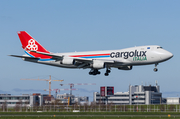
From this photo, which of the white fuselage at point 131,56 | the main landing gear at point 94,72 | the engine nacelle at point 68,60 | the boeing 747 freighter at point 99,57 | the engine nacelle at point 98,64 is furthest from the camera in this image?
the main landing gear at point 94,72

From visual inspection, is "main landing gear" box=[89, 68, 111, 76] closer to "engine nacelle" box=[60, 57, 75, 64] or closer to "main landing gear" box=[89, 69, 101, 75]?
"main landing gear" box=[89, 69, 101, 75]

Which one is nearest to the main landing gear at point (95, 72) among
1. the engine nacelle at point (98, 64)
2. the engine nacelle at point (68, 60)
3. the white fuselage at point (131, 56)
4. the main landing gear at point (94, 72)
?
the main landing gear at point (94, 72)

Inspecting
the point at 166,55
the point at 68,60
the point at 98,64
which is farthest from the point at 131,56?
the point at 68,60

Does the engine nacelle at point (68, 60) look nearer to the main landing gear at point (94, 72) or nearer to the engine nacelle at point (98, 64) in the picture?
the engine nacelle at point (98, 64)

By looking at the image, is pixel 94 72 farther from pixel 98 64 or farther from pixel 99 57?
pixel 98 64

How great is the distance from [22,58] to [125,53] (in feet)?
99.8

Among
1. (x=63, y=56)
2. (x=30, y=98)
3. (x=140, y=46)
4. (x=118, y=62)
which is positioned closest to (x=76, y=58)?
(x=63, y=56)

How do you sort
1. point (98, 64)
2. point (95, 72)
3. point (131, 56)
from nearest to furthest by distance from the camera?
1. point (131, 56)
2. point (98, 64)
3. point (95, 72)

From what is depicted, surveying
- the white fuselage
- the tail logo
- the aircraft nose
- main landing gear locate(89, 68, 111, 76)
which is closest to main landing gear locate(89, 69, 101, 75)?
main landing gear locate(89, 68, 111, 76)

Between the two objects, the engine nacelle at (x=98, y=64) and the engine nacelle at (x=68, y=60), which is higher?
the engine nacelle at (x=68, y=60)

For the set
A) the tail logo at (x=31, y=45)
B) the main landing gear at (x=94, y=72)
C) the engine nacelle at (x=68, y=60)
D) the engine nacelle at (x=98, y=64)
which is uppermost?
the tail logo at (x=31, y=45)

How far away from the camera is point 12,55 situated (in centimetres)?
7881

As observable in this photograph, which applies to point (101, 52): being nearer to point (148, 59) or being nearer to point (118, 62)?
point (118, 62)

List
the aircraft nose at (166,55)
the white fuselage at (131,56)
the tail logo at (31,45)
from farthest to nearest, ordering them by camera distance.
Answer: the tail logo at (31,45) → the white fuselage at (131,56) → the aircraft nose at (166,55)
